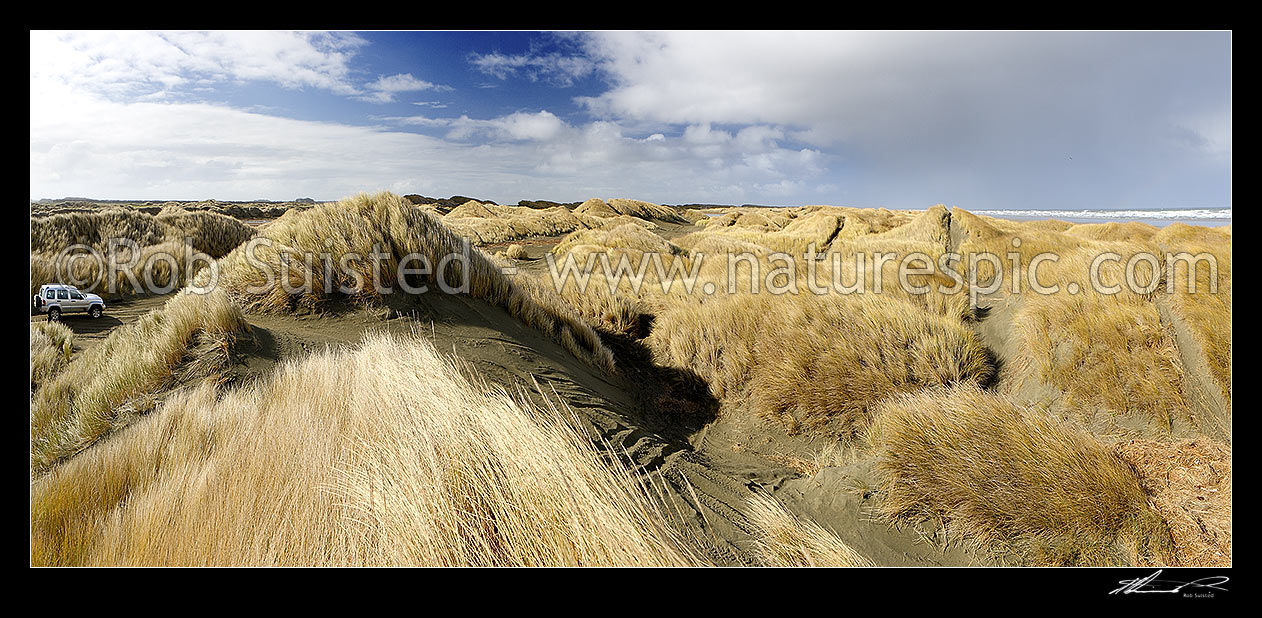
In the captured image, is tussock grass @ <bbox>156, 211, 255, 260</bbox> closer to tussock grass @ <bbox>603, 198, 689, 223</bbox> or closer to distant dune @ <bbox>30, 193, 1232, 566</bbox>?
distant dune @ <bbox>30, 193, 1232, 566</bbox>

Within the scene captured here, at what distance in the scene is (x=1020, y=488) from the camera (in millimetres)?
2535

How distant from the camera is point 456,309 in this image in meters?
5.26

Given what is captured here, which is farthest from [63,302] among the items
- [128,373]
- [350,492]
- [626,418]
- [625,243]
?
[625,243]

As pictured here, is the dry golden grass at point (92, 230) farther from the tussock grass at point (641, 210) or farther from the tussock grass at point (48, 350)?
the tussock grass at point (641, 210)

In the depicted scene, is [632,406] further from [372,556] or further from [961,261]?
[961,261]

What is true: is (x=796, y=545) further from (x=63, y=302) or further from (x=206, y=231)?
(x=206, y=231)

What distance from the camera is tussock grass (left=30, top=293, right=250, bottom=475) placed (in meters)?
2.97

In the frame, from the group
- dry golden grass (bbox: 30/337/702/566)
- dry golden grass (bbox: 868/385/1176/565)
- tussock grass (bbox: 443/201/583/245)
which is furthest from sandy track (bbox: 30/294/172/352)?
tussock grass (bbox: 443/201/583/245)

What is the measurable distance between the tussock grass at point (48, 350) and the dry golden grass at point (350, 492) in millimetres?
2073

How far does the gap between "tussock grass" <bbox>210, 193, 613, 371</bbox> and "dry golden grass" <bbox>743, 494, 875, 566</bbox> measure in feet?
10.5

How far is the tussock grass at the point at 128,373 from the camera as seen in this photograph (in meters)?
2.97

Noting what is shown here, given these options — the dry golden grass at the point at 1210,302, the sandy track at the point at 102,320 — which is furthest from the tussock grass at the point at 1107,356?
the sandy track at the point at 102,320

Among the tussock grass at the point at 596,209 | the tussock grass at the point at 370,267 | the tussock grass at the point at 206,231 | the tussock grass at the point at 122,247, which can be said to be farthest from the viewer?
the tussock grass at the point at 596,209

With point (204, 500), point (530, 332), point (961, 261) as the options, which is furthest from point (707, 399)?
point (961, 261)
